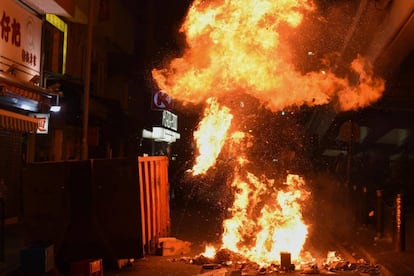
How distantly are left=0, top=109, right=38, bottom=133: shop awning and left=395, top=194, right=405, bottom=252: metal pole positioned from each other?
8.61 metres

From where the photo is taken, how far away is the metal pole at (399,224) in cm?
1203

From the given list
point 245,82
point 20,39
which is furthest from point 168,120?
point 245,82

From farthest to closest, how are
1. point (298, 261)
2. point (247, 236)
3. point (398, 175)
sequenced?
point (398, 175) < point (247, 236) < point (298, 261)

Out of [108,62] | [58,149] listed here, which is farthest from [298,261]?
[108,62]

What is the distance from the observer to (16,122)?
12664 millimetres

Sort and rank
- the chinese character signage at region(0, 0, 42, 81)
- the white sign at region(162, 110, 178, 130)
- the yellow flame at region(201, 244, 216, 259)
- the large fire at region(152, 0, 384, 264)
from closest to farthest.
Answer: the yellow flame at region(201, 244, 216, 259)
the large fire at region(152, 0, 384, 264)
the chinese character signage at region(0, 0, 42, 81)
the white sign at region(162, 110, 178, 130)

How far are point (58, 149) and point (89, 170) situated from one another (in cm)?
1253

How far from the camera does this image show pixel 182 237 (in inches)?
587

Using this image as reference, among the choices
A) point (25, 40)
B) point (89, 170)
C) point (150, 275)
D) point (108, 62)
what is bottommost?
point (150, 275)

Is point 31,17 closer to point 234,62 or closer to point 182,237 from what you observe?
point 234,62

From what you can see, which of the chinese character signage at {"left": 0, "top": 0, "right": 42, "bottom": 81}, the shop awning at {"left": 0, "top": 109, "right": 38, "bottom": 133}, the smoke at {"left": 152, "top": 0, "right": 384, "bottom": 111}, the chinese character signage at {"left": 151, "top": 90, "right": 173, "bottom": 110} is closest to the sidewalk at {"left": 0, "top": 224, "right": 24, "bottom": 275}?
the shop awning at {"left": 0, "top": 109, "right": 38, "bottom": 133}

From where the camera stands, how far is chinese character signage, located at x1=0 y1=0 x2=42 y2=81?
1312cm

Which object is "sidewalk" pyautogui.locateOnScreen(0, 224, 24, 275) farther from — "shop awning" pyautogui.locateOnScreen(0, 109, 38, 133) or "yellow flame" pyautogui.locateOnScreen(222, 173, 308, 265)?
"yellow flame" pyautogui.locateOnScreen(222, 173, 308, 265)

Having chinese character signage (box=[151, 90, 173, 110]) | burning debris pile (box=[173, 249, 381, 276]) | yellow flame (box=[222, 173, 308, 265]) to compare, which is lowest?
burning debris pile (box=[173, 249, 381, 276])
